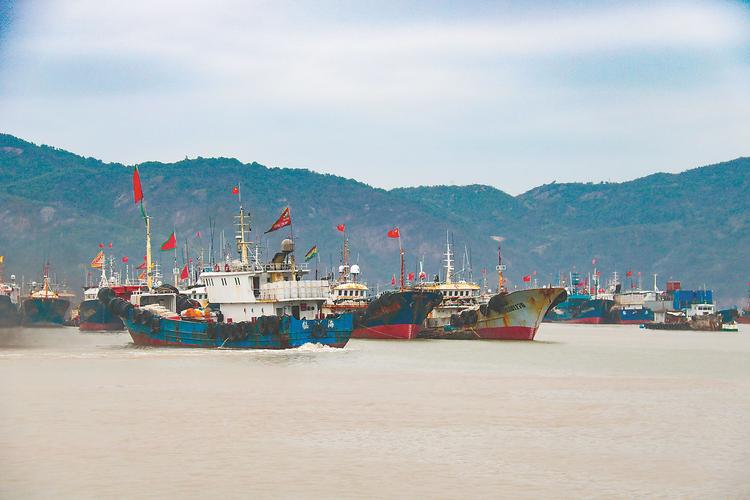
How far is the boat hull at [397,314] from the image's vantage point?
3145 inches

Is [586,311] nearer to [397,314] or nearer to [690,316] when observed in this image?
[690,316]

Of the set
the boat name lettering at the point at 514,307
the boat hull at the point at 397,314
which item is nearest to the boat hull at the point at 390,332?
the boat hull at the point at 397,314

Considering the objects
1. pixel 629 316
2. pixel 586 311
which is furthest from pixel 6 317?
pixel 629 316

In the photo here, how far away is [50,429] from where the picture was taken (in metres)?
34.1

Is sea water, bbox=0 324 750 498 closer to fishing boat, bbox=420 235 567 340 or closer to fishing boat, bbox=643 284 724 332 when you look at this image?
fishing boat, bbox=420 235 567 340

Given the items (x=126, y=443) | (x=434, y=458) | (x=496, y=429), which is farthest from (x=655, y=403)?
(x=126, y=443)

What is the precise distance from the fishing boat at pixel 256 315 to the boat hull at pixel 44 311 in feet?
152

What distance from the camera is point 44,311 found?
382 feet

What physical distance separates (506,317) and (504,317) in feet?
0.44

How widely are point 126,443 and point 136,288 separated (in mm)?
59425

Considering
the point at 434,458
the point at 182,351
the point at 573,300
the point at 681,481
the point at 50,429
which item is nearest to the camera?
the point at 681,481

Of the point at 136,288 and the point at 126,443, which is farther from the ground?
the point at 136,288

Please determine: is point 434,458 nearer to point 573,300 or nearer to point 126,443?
point 126,443

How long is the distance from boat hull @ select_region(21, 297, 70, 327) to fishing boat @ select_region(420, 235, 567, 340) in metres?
43.7
